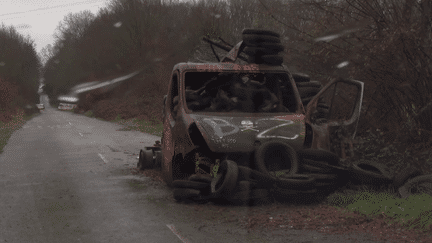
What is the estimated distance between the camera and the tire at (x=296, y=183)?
6031 mm

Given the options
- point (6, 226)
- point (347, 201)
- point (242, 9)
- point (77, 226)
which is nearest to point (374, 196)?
point (347, 201)

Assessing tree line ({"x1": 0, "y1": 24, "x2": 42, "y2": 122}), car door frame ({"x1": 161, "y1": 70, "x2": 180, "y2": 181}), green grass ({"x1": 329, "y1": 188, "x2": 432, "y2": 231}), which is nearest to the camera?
green grass ({"x1": 329, "y1": 188, "x2": 432, "y2": 231})

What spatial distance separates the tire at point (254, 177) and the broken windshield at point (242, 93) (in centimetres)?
163

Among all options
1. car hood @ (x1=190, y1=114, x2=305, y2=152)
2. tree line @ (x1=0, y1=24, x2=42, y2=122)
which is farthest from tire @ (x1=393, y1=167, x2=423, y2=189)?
tree line @ (x1=0, y1=24, x2=42, y2=122)

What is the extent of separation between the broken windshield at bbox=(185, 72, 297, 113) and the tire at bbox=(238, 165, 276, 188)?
64.3 inches

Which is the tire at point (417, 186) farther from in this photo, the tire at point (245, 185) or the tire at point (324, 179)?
the tire at point (245, 185)

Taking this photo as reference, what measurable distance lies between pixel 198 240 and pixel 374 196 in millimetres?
2757

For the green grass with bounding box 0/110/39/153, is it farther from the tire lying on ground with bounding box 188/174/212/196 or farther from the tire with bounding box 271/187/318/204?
the tire with bounding box 271/187/318/204

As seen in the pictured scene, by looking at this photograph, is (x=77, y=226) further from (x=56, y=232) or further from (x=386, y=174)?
(x=386, y=174)

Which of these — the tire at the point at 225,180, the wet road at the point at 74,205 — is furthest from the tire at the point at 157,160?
the tire at the point at 225,180

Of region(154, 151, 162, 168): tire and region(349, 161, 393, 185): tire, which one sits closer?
region(349, 161, 393, 185): tire

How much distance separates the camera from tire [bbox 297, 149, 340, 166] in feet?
20.9

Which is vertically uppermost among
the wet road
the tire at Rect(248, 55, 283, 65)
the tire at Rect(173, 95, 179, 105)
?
the tire at Rect(248, 55, 283, 65)

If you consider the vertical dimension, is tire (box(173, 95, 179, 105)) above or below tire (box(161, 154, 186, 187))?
above
